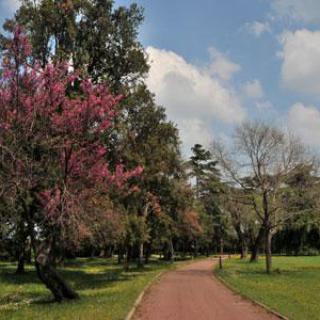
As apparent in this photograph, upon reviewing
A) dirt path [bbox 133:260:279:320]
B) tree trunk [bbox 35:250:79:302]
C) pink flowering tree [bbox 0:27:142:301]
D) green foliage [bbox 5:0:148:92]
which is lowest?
dirt path [bbox 133:260:279:320]

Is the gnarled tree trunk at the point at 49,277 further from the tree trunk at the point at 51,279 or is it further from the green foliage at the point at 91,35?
the green foliage at the point at 91,35

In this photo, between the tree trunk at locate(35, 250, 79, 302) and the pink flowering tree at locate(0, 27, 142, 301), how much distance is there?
3 centimetres

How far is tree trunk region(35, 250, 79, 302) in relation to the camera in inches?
713

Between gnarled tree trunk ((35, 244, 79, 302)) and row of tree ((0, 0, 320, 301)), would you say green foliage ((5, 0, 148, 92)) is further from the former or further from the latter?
gnarled tree trunk ((35, 244, 79, 302))

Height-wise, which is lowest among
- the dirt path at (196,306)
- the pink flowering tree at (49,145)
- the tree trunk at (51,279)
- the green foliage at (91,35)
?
the dirt path at (196,306)

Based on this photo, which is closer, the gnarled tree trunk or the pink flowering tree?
the pink flowering tree

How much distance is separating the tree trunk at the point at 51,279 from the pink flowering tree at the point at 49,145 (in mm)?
34

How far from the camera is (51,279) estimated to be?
60.1 feet

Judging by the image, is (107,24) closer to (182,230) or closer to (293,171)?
(293,171)

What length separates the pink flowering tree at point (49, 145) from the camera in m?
15.8

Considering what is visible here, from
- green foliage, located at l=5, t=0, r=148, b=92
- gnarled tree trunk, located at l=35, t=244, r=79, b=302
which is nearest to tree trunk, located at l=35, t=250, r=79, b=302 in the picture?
gnarled tree trunk, located at l=35, t=244, r=79, b=302

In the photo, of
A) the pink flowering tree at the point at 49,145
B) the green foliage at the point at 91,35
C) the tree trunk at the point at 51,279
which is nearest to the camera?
the pink flowering tree at the point at 49,145

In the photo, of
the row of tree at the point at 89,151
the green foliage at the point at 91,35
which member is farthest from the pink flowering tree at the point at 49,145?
the green foliage at the point at 91,35

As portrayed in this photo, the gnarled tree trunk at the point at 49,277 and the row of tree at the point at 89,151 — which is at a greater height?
the row of tree at the point at 89,151
